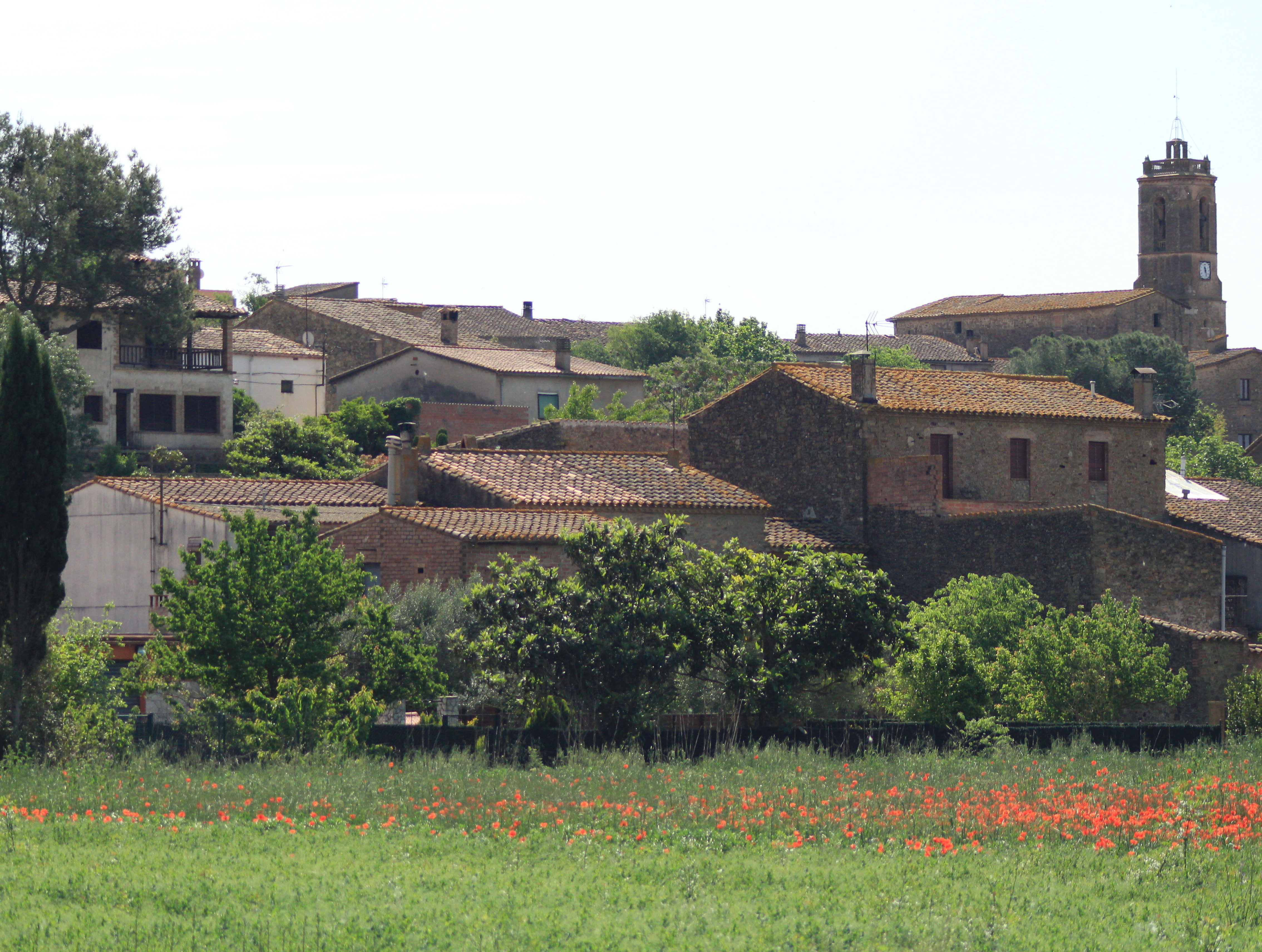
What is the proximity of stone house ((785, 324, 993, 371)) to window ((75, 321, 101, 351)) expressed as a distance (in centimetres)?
5042

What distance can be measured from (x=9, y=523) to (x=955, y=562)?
23206 mm

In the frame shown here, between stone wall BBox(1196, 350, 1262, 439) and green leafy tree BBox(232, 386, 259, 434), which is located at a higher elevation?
stone wall BBox(1196, 350, 1262, 439)

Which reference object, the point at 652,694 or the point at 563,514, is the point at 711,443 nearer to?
the point at 563,514

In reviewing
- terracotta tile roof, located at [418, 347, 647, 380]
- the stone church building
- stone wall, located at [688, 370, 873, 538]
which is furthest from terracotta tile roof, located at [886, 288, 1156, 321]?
stone wall, located at [688, 370, 873, 538]

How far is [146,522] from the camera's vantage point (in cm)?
3978

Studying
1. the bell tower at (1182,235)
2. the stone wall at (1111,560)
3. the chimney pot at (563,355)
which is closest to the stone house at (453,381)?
A: the chimney pot at (563,355)

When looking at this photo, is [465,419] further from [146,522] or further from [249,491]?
[146,522]

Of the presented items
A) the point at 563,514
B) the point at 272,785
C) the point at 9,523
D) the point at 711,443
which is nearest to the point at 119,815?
the point at 272,785

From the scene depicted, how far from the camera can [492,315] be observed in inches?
3979

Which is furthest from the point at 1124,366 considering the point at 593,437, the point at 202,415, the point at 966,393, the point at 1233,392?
the point at 202,415

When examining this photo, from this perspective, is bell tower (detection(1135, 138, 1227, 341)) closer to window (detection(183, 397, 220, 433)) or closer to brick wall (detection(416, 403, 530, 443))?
brick wall (detection(416, 403, 530, 443))

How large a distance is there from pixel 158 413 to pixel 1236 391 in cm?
6759

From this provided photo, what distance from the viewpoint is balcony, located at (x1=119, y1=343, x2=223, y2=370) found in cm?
6053

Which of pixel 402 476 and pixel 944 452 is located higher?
pixel 944 452
